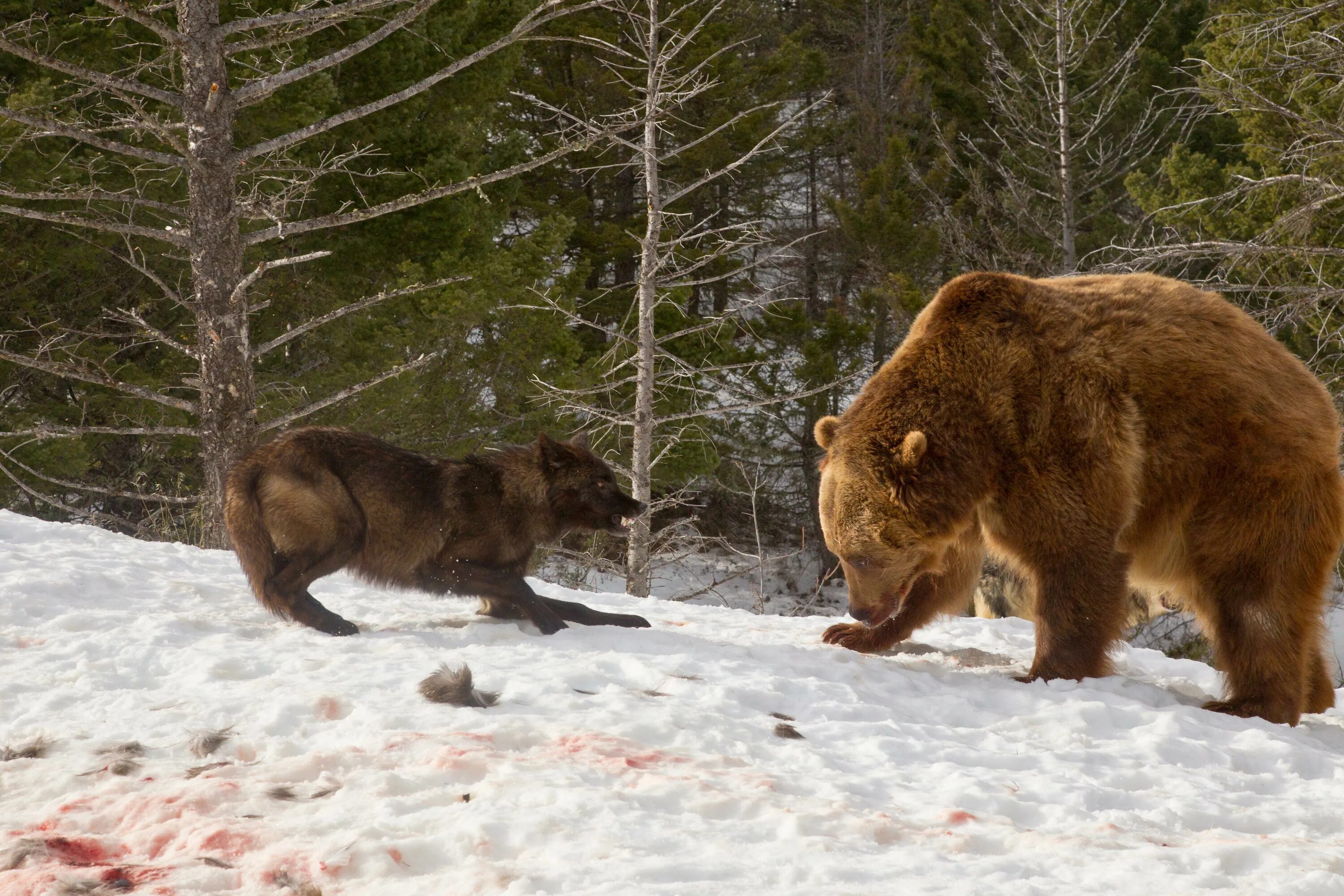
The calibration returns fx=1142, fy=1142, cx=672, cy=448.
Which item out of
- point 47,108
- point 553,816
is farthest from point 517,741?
point 47,108

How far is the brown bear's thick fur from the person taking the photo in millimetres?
4812

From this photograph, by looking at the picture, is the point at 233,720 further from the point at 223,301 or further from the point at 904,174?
the point at 904,174

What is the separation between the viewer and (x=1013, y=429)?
5.00 meters

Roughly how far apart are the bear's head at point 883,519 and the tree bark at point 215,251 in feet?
17.5

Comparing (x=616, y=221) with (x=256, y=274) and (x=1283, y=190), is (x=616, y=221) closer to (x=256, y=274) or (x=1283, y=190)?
(x=1283, y=190)

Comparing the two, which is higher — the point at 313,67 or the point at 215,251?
the point at 313,67

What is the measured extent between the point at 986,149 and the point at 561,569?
555 inches

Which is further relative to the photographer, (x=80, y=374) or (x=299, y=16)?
(x=80, y=374)

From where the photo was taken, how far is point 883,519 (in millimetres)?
5148

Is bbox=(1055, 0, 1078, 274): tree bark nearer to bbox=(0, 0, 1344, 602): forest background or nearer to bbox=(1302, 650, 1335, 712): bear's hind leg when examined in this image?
bbox=(0, 0, 1344, 602): forest background

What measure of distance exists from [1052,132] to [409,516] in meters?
17.4

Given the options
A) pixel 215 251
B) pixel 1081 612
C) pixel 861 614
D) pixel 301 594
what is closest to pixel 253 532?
pixel 301 594

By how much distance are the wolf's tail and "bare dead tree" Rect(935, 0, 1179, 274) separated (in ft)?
48.2

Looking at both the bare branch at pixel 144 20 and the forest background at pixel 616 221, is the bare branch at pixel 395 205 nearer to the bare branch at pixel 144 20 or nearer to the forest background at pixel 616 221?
the forest background at pixel 616 221
